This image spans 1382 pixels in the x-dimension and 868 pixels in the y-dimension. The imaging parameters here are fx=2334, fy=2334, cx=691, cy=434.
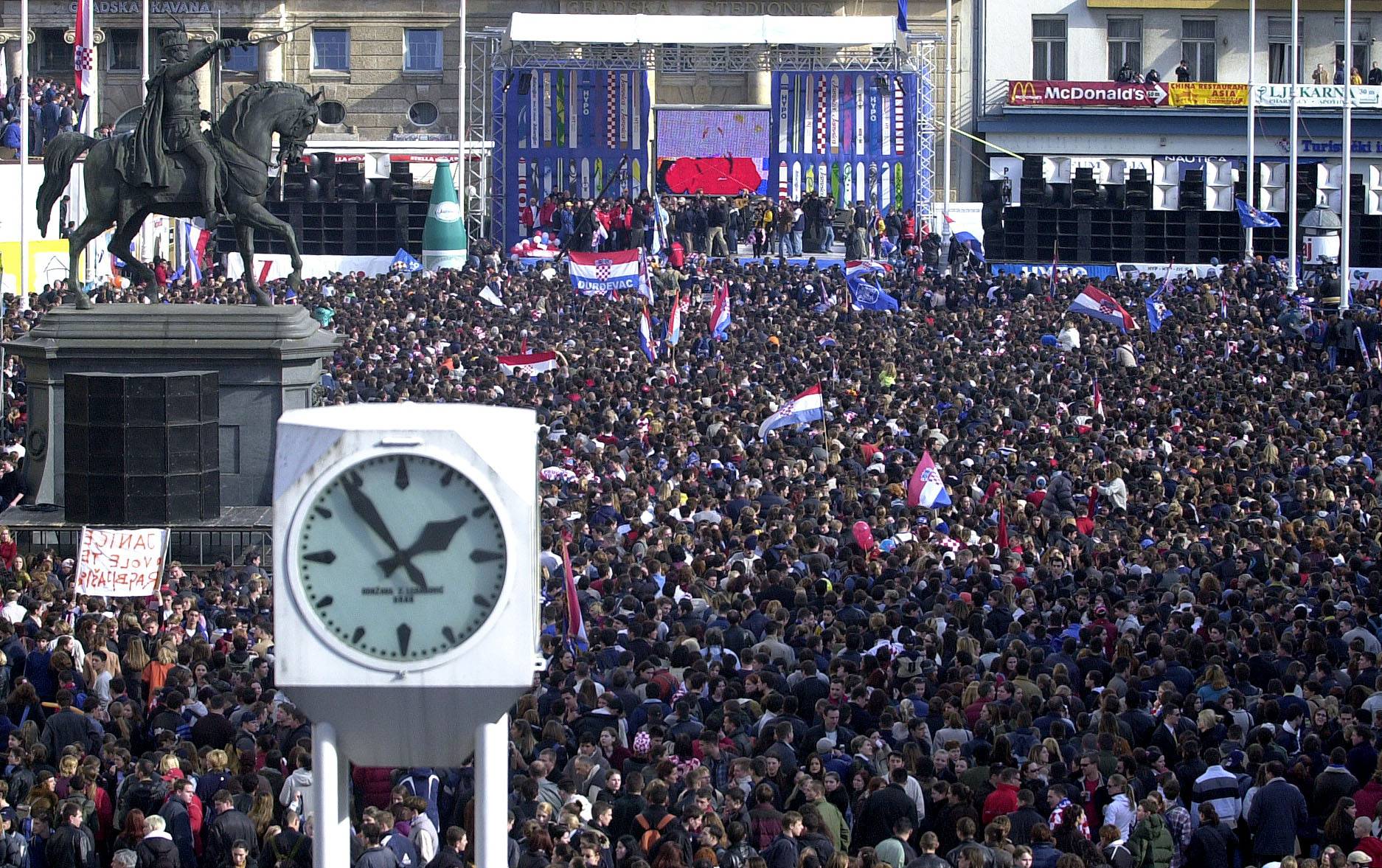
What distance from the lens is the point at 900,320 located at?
35.6 m

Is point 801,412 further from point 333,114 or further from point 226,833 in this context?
point 333,114

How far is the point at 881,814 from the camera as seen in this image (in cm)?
1087

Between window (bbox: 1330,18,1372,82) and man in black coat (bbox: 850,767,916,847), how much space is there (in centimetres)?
5835

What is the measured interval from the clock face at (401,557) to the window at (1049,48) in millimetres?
61752

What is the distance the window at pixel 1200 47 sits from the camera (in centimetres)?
6556

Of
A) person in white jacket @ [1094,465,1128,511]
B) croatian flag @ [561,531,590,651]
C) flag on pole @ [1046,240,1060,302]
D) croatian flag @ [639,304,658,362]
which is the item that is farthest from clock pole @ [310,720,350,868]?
flag on pole @ [1046,240,1060,302]

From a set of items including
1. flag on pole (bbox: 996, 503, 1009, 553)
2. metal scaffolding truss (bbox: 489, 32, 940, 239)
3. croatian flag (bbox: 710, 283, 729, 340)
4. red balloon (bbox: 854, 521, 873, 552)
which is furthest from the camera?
metal scaffolding truss (bbox: 489, 32, 940, 239)

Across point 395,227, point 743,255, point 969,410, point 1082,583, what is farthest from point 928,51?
point 1082,583

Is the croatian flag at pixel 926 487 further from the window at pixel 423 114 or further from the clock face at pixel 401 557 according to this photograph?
the window at pixel 423 114

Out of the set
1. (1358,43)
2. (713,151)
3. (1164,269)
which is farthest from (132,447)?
(1358,43)

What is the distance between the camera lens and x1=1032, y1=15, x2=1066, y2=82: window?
6569 cm

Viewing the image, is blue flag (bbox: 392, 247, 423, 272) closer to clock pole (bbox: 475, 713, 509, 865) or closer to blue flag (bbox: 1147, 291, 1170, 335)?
blue flag (bbox: 1147, 291, 1170, 335)

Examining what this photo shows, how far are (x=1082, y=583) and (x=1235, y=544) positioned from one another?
6.82 ft

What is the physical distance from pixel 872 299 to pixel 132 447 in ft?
56.3
